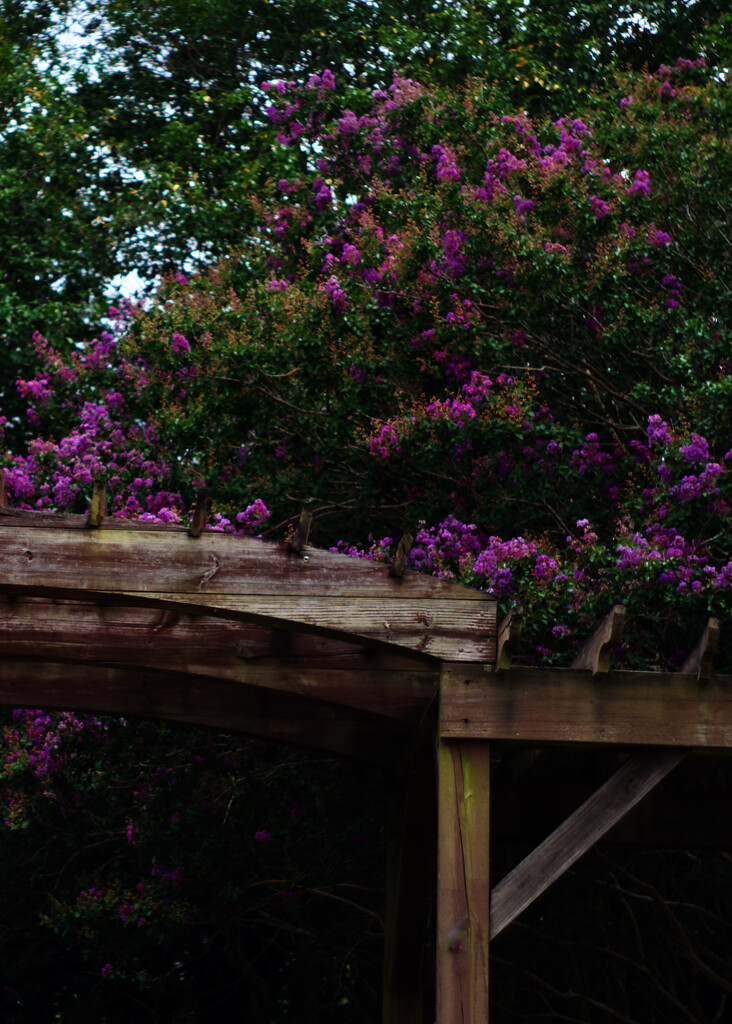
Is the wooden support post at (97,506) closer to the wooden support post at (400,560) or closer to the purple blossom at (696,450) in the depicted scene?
the wooden support post at (400,560)

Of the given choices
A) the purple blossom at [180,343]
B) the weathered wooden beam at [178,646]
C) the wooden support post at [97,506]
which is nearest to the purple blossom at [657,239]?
the purple blossom at [180,343]

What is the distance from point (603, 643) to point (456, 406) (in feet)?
9.56

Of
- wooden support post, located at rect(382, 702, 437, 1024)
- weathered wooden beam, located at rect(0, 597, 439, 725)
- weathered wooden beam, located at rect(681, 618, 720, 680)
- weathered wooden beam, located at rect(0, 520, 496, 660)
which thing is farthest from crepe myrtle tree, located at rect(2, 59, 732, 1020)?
weathered wooden beam, located at rect(0, 520, 496, 660)

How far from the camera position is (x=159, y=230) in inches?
445

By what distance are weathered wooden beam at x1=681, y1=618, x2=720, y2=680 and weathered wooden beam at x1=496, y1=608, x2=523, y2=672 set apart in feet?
1.83

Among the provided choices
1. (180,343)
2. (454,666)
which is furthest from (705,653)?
(180,343)

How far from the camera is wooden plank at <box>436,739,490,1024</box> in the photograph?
12.8 feet

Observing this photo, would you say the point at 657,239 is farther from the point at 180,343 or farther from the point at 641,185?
the point at 180,343

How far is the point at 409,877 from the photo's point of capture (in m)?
5.65

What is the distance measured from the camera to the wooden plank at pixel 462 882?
12.8ft

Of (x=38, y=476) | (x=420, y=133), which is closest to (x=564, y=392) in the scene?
(x=420, y=133)

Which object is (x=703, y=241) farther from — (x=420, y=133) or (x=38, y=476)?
(x=38, y=476)

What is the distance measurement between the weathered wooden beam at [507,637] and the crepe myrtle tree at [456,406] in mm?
1872

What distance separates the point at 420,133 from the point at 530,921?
527 cm
